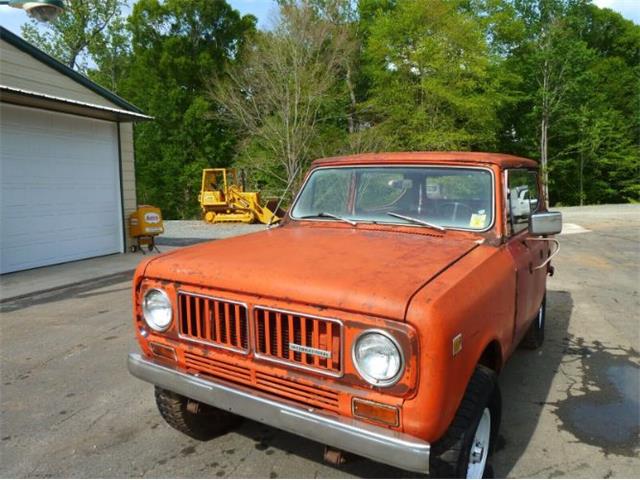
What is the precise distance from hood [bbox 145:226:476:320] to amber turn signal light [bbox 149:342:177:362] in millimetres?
400

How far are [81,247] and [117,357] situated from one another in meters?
6.47

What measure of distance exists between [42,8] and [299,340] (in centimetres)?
615

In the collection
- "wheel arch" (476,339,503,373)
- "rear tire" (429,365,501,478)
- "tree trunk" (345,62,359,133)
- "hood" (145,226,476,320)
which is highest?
"tree trunk" (345,62,359,133)

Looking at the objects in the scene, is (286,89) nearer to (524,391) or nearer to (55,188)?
(55,188)

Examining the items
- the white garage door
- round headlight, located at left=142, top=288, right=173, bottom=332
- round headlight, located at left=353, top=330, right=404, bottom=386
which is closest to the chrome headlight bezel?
round headlight, located at left=353, top=330, right=404, bottom=386

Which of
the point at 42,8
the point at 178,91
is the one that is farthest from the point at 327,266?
the point at 178,91

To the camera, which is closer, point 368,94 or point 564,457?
point 564,457

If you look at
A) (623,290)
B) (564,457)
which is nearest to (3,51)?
(564,457)

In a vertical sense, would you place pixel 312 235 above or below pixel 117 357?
above

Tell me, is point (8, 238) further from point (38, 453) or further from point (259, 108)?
point (259, 108)

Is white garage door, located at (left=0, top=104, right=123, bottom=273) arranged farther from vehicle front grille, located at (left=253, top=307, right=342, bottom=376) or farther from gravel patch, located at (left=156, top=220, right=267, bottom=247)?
vehicle front grille, located at (left=253, top=307, right=342, bottom=376)

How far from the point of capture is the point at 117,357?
476 centimetres

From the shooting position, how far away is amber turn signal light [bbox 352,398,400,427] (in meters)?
2.08

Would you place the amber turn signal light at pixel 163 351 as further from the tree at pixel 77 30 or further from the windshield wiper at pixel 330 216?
the tree at pixel 77 30
